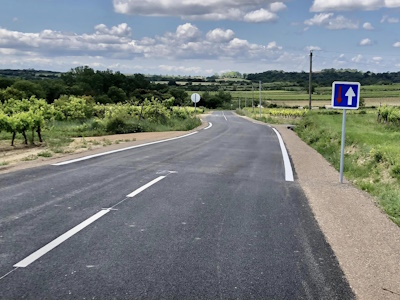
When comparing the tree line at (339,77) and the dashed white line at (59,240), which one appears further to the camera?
the tree line at (339,77)

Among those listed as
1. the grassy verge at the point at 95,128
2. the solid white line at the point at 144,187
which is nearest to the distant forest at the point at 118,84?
the grassy verge at the point at 95,128

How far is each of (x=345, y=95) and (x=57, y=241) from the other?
7.30 meters

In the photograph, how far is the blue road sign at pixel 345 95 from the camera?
9.84 meters

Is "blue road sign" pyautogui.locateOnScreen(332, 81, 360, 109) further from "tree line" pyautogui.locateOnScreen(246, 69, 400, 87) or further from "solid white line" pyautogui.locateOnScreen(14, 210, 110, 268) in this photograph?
"tree line" pyautogui.locateOnScreen(246, 69, 400, 87)

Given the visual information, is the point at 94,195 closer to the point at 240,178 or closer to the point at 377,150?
the point at 240,178

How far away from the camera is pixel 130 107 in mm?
34969

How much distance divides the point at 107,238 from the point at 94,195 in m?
2.55

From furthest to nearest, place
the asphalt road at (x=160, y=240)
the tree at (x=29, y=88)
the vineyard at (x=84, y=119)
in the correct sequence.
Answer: the tree at (x=29, y=88) → the vineyard at (x=84, y=119) → the asphalt road at (x=160, y=240)

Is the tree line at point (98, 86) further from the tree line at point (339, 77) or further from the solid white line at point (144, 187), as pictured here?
the solid white line at point (144, 187)

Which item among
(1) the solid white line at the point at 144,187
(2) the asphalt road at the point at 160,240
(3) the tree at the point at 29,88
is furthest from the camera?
(3) the tree at the point at 29,88

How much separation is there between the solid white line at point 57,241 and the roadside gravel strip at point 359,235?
3352 mm

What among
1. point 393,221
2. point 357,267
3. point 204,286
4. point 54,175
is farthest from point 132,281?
point 54,175

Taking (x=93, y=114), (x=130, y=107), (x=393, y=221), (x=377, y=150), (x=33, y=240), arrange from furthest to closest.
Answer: (x=93, y=114)
(x=130, y=107)
(x=377, y=150)
(x=393, y=221)
(x=33, y=240)

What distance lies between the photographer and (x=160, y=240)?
18.0 ft
